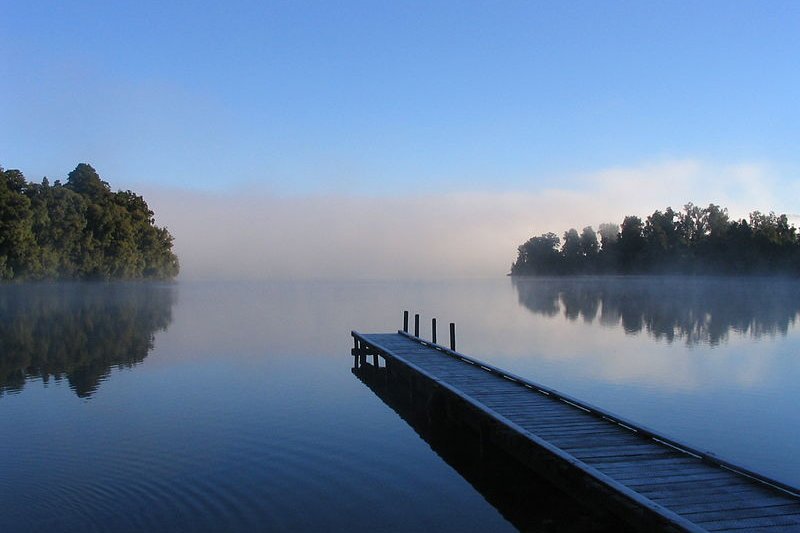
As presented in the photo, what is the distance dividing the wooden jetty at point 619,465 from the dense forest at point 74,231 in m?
56.6

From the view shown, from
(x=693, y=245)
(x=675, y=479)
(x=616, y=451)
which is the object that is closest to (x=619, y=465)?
(x=616, y=451)

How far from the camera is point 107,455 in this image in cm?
1054

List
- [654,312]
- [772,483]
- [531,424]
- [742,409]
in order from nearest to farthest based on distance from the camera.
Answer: [772,483], [531,424], [742,409], [654,312]

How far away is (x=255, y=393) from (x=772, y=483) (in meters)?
11.7

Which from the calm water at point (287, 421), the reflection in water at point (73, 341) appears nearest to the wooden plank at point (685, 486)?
the calm water at point (287, 421)

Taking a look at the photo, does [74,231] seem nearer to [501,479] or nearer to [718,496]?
[501,479]

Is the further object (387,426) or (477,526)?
(387,426)

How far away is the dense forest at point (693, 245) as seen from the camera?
97875 millimetres

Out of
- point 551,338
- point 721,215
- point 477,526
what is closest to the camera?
point 477,526

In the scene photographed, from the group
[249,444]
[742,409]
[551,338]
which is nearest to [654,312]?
[551,338]

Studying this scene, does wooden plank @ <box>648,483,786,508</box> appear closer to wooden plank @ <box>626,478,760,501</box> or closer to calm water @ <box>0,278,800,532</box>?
wooden plank @ <box>626,478,760,501</box>

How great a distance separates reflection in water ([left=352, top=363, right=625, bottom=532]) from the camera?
8.22m

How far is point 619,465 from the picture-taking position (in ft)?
→ 26.0

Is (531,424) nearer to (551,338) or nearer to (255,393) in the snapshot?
(255,393)
